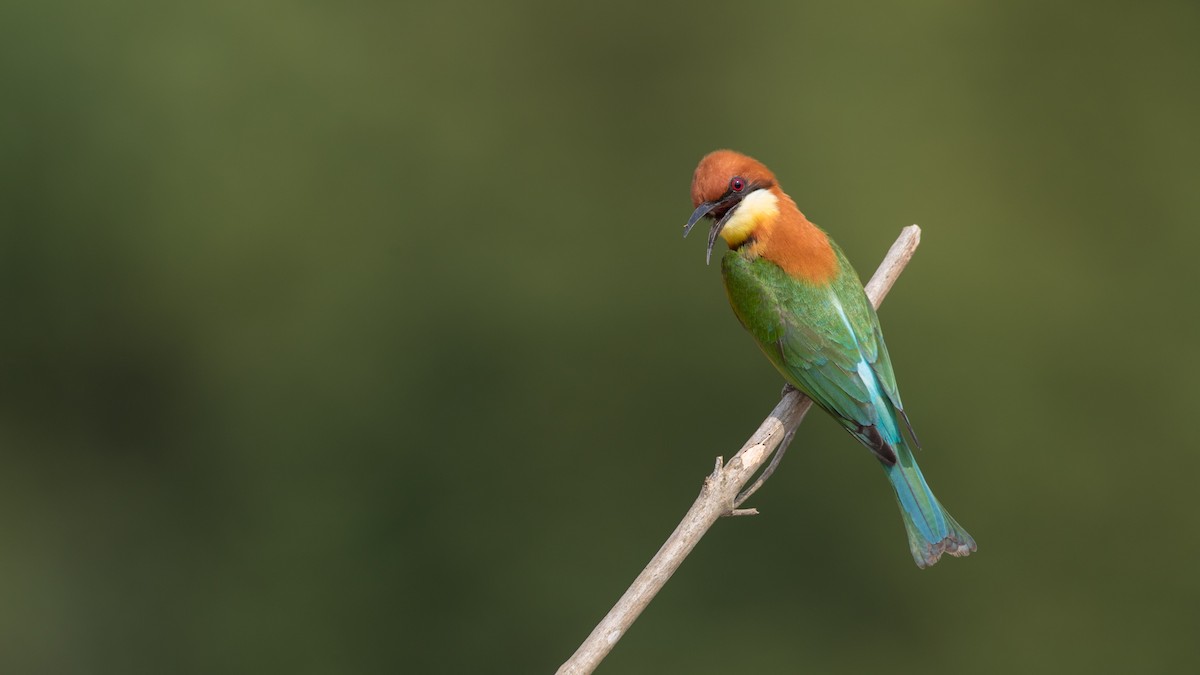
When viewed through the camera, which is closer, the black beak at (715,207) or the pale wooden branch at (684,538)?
the pale wooden branch at (684,538)

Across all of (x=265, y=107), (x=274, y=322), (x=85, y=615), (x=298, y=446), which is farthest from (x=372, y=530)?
(x=265, y=107)

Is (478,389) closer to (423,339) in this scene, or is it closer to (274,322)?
(423,339)

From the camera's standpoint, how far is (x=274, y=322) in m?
6.43

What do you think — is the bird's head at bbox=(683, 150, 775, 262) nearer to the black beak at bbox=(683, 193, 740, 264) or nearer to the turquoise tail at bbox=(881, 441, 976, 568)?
the black beak at bbox=(683, 193, 740, 264)

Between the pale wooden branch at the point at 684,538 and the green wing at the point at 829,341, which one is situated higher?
the green wing at the point at 829,341

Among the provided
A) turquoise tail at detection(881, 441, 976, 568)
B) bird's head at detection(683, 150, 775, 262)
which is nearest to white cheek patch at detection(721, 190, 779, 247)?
bird's head at detection(683, 150, 775, 262)

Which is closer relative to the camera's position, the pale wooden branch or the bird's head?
the pale wooden branch

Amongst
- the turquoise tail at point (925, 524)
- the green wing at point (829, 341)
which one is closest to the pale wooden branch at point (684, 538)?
the green wing at point (829, 341)

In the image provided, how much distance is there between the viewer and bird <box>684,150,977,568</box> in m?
2.91

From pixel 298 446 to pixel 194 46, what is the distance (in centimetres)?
187

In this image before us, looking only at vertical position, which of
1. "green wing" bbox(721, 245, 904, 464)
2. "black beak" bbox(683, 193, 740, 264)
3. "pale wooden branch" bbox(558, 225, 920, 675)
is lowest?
"pale wooden branch" bbox(558, 225, 920, 675)

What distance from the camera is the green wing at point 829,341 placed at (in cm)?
294

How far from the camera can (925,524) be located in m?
2.91

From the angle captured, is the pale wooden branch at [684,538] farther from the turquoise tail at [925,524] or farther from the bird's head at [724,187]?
the bird's head at [724,187]
